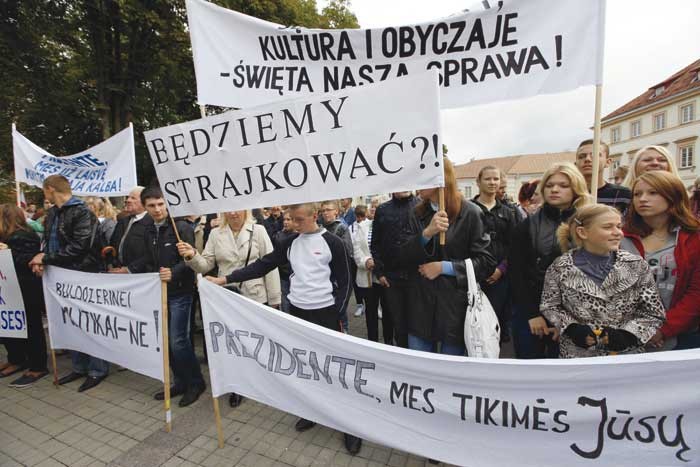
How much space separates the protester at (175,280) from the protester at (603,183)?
369 centimetres

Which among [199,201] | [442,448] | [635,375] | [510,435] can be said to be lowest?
[442,448]

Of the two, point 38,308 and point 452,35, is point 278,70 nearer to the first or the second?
point 452,35

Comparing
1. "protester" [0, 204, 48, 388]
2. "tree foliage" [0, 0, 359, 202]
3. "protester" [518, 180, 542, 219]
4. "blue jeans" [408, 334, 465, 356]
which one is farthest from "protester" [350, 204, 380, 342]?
"tree foliage" [0, 0, 359, 202]

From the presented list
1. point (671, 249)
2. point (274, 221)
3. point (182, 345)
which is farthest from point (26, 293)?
point (671, 249)

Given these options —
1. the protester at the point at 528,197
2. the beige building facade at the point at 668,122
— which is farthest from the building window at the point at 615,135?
the protester at the point at 528,197

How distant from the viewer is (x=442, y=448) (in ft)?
6.52

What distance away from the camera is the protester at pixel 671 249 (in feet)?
6.87

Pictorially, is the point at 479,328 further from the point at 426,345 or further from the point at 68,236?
the point at 68,236

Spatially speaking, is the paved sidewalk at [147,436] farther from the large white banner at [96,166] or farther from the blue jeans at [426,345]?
the large white banner at [96,166]

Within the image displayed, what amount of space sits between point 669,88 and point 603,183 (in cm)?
4614

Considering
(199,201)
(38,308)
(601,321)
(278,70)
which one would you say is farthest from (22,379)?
(601,321)

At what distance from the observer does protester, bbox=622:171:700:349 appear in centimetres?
209

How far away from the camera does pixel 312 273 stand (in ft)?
9.27

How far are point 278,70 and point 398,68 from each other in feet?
3.33
